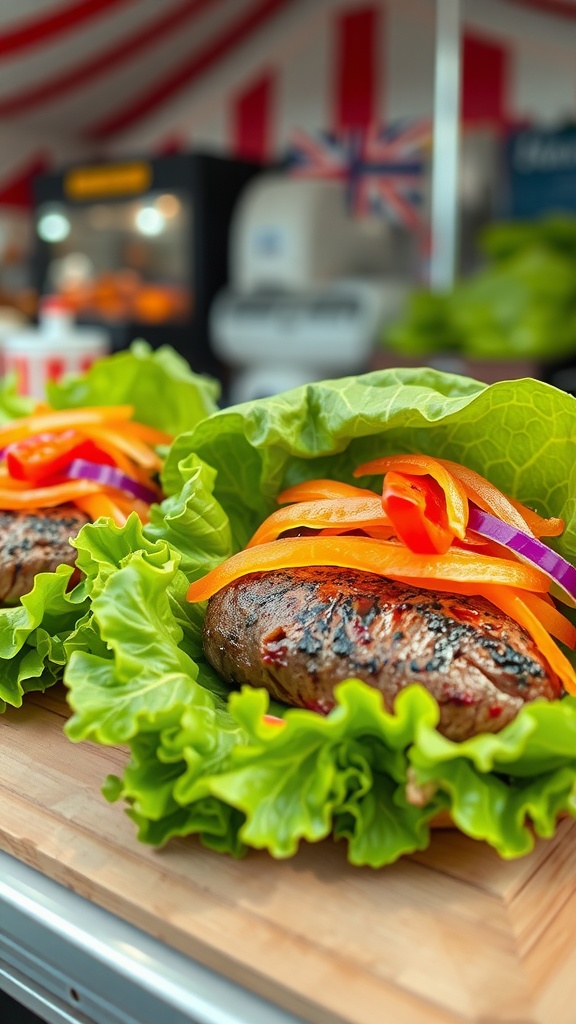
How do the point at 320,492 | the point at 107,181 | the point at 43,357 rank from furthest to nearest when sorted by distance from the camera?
the point at 107,181 → the point at 43,357 → the point at 320,492

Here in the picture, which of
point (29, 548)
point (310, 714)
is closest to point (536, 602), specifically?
point (310, 714)

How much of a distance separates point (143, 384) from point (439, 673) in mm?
1109

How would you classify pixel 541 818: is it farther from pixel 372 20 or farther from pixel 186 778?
pixel 372 20

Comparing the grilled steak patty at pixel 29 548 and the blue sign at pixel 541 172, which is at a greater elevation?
the blue sign at pixel 541 172

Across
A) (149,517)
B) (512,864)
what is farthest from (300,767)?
(149,517)

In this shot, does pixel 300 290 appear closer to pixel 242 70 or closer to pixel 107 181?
pixel 107 181

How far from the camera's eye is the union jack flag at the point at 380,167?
5898 mm

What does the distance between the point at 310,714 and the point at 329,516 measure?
A: 1.14 ft

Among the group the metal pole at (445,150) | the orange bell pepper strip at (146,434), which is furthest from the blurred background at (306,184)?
the orange bell pepper strip at (146,434)

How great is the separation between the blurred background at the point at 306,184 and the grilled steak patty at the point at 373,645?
3.12m

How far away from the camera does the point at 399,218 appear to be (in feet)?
19.5

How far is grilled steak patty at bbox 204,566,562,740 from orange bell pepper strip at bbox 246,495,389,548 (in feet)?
0.20

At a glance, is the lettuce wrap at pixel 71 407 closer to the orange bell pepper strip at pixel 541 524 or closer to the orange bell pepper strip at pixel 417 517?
the orange bell pepper strip at pixel 417 517

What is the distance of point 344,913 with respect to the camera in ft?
2.74
